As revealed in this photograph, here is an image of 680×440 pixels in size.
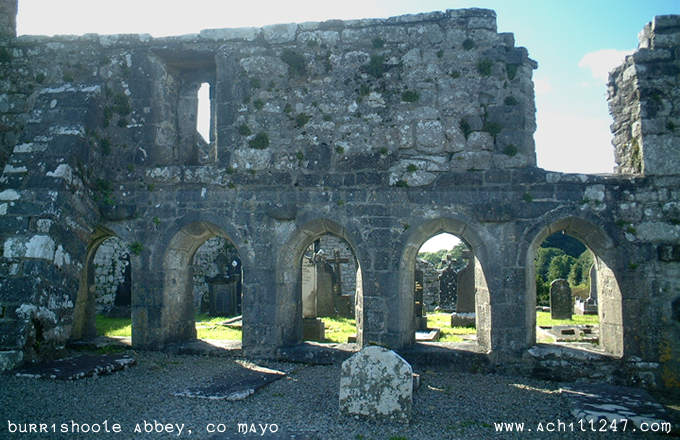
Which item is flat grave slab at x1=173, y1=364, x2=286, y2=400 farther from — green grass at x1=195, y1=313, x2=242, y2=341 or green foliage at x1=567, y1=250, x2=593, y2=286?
green foliage at x1=567, y1=250, x2=593, y2=286

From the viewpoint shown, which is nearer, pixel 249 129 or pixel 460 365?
pixel 460 365

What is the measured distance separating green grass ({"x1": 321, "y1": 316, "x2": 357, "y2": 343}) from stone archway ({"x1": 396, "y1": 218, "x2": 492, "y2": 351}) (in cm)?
310

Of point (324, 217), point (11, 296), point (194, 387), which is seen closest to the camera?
point (194, 387)

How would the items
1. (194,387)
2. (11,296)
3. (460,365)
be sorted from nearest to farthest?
(194,387)
(11,296)
(460,365)

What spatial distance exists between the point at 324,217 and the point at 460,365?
300 centimetres

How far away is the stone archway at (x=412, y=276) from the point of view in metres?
7.74

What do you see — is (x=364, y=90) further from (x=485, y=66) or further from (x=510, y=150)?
(x=510, y=150)

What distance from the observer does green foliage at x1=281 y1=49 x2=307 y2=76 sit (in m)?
8.50

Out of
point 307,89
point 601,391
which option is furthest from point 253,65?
point 601,391

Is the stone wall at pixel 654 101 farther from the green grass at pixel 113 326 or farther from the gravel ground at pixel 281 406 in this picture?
the green grass at pixel 113 326

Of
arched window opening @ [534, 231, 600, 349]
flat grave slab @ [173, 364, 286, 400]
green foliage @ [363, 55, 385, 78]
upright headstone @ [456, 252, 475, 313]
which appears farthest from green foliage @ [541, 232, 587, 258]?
flat grave slab @ [173, 364, 286, 400]

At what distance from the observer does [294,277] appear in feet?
28.1

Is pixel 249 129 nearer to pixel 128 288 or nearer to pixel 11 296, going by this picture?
pixel 11 296

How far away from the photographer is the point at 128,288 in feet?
51.8
